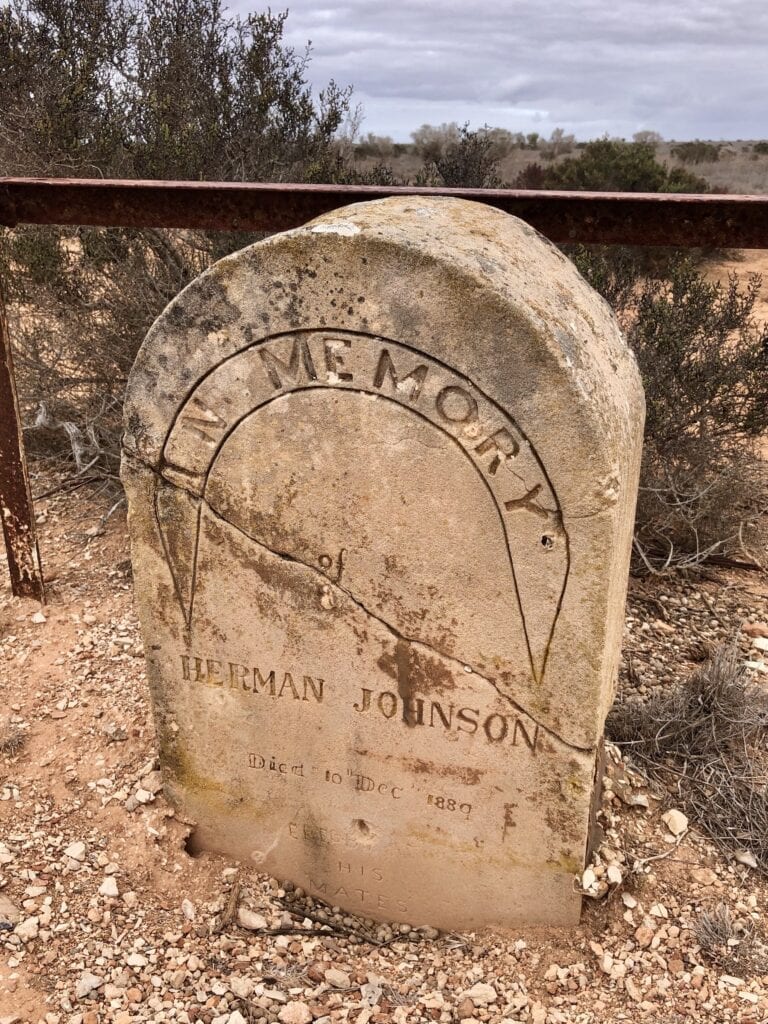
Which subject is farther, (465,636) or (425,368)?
(465,636)

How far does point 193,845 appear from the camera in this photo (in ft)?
7.88

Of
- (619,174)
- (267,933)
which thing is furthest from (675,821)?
(619,174)

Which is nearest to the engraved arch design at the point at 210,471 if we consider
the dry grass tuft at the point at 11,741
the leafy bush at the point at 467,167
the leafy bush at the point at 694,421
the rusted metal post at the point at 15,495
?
the dry grass tuft at the point at 11,741

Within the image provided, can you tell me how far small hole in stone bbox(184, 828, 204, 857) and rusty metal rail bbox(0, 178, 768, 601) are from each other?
1.62 m

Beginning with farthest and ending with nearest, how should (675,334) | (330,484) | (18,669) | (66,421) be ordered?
(66,421)
(675,334)
(18,669)
(330,484)

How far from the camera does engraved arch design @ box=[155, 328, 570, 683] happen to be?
1760 millimetres

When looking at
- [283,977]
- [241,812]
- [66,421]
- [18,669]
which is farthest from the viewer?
[66,421]

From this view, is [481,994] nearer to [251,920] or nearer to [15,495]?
[251,920]

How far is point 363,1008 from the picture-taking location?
1960 mm

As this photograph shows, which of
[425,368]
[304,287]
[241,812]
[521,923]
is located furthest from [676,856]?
[304,287]

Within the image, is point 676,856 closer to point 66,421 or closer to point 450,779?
point 450,779

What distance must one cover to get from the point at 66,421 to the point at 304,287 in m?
3.61

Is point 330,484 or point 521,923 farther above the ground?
point 330,484

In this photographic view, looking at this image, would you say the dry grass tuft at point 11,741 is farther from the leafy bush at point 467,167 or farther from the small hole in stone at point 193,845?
the leafy bush at point 467,167
